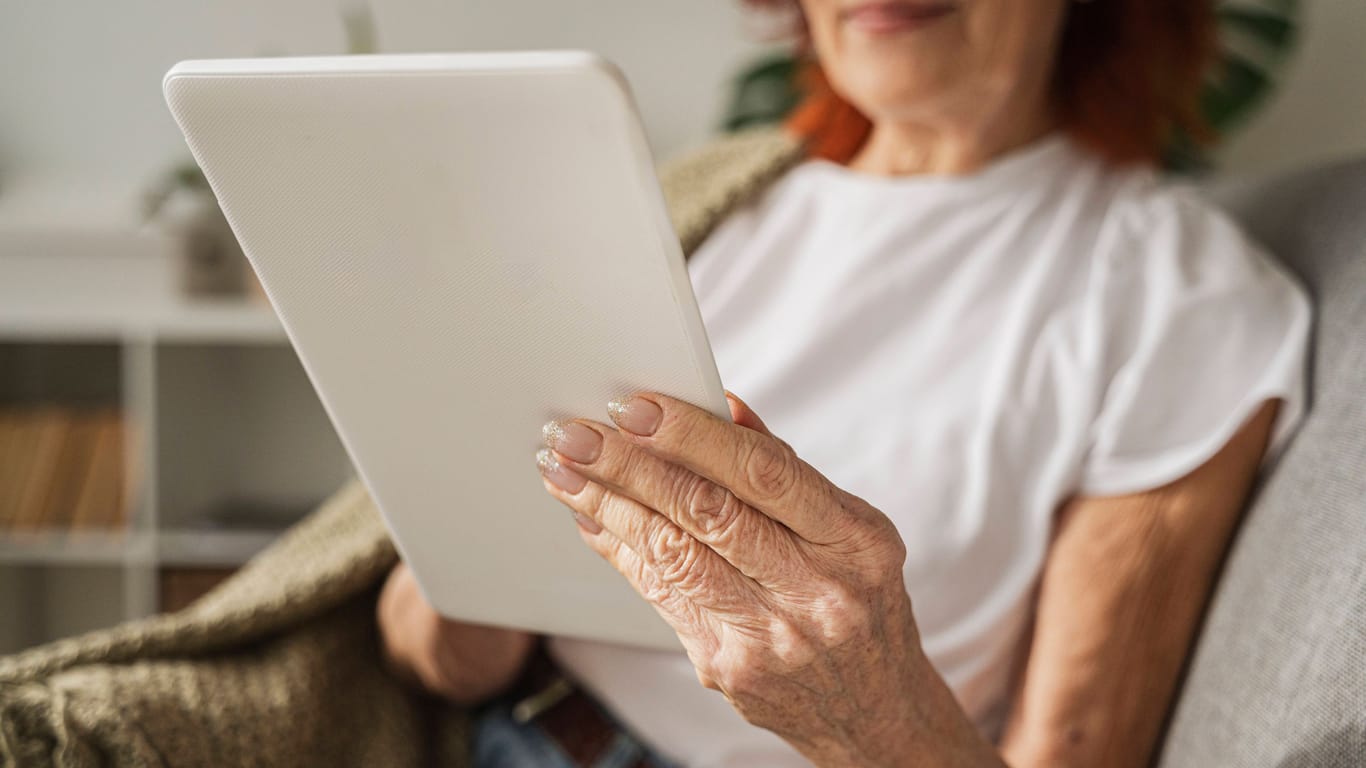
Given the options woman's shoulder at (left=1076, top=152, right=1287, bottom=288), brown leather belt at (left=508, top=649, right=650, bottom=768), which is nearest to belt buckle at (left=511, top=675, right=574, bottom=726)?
brown leather belt at (left=508, top=649, right=650, bottom=768)

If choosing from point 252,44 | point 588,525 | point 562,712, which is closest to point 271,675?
point 562,712

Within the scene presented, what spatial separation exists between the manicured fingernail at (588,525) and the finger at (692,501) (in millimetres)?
57

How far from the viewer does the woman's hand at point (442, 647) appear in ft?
3.02

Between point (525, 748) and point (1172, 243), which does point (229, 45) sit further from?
point (1172, 243)

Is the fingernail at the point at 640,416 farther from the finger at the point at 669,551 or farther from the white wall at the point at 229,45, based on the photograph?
the white wall at the point at 229,45

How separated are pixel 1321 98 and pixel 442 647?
1.73 meters

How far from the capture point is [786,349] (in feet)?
3.06

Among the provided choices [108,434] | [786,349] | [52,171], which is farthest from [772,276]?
[52,171]

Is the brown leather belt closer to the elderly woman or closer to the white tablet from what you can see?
the elderly woman

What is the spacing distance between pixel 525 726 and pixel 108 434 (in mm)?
1475

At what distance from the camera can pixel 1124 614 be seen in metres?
0.78

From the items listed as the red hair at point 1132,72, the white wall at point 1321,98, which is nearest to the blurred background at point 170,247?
the white wall at point 1321,98

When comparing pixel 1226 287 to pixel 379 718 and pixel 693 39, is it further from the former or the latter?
pixel 693 39

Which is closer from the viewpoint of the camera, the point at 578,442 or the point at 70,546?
the point at 578,442
